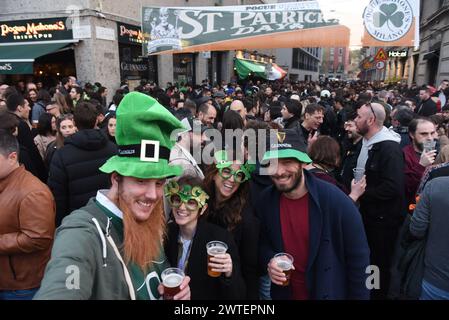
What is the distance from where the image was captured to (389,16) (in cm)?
683

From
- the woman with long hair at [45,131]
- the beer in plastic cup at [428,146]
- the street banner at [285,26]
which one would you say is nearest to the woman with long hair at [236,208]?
the beer in plastic cup at [428,146]

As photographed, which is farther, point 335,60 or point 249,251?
point 335,60

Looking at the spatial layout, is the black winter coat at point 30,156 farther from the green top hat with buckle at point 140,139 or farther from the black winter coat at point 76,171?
the green top hat with buckle at point 140,139

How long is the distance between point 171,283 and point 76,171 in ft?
6.37

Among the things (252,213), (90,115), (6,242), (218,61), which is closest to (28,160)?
(90,115)

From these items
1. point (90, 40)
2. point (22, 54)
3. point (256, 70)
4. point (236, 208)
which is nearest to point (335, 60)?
point (256, 70)

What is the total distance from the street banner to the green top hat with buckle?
6912 millimetres

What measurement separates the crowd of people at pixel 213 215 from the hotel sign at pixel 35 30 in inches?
390

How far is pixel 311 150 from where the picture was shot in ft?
11.1

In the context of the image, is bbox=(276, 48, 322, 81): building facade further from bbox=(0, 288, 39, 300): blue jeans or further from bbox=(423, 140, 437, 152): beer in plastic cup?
bbox=(0, 288, 39, 300): blue jeans

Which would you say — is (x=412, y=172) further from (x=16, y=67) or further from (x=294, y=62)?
(x=294, y=62)

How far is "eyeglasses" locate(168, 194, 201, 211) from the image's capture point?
2.12 meters

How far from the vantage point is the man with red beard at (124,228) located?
1.35 m

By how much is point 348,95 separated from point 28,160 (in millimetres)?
10607
